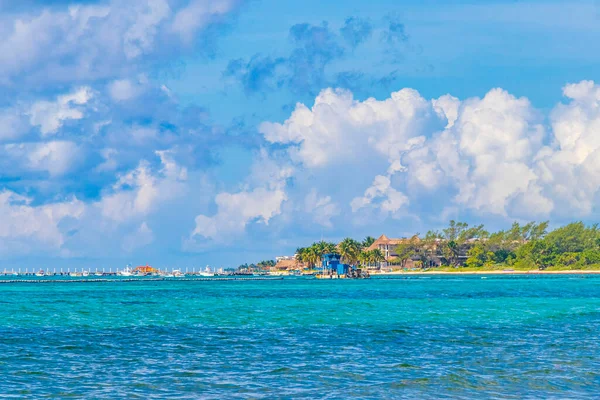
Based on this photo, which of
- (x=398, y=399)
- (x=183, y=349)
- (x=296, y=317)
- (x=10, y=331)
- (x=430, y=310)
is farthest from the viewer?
(x=430, y=310)

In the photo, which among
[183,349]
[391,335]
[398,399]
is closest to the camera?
[398,399]

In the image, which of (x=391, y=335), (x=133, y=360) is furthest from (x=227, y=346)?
(x=391, y=335)

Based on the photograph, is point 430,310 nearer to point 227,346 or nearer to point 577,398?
point 227,346

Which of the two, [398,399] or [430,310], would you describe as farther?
[430,310]

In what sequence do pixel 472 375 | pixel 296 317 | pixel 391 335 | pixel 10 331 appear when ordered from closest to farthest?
pixel 472 375, pixel 391 335, pixel 10 331, pixel 296 317

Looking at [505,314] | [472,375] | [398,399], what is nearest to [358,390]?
[398,399]

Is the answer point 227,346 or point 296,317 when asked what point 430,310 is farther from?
point 227,346

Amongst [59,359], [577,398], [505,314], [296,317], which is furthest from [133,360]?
[505,314]

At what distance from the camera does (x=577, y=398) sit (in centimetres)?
2514

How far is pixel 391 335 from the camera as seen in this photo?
44344mm

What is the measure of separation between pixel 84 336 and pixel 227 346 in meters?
10.9

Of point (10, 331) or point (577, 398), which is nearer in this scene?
point (577, 398)

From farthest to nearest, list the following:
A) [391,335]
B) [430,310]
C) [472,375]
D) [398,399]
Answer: [430,310] < [391,335] < [472,375] < [398,399]

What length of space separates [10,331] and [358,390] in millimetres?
30593
